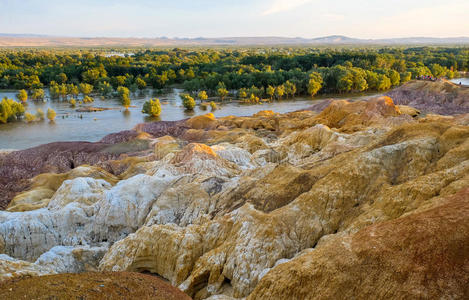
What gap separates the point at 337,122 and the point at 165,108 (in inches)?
1792

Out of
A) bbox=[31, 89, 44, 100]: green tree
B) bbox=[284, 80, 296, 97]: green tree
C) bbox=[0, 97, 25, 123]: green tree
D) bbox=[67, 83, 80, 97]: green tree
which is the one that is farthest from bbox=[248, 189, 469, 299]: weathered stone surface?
bbox=[31, 89, 44, 100]: green tree

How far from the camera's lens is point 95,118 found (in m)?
71.2

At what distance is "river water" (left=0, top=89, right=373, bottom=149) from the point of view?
5827 centimetres

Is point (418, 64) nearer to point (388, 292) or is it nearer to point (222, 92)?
point (222, 92)

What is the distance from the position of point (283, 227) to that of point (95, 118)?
64.2 m

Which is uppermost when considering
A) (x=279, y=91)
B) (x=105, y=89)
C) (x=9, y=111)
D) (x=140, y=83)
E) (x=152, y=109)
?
(x=140, y=83)

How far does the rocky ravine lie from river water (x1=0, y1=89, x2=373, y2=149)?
34680 millimetres

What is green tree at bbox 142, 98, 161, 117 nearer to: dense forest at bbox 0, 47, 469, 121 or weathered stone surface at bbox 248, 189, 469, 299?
dense forest at bbox 0, 47, 469, 121

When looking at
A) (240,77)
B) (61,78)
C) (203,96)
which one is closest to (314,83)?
(240,77)

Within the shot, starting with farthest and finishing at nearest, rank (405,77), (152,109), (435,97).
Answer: (405,77)
(152,109)
(435,97)

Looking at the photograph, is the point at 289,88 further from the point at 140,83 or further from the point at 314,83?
the point at 140,83

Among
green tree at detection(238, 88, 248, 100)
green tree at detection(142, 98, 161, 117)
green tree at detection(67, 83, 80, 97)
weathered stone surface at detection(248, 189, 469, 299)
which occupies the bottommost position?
green tree at detection(142, 98, 161, 117)

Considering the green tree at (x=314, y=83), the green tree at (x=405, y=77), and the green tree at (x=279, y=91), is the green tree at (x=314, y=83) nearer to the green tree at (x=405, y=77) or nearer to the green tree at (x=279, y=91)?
the green tree at (x=279, y=91)

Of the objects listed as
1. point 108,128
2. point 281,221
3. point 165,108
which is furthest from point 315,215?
point 165,108
